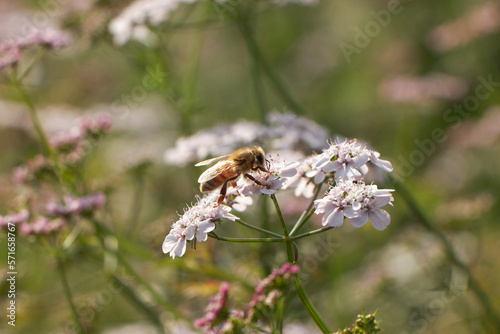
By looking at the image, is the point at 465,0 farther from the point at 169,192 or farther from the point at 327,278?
the point at 327,278

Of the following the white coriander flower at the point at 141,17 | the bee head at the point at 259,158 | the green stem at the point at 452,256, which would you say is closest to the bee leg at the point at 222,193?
the bee head at the point at 259,158

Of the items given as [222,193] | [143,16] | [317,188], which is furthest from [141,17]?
[317,188]

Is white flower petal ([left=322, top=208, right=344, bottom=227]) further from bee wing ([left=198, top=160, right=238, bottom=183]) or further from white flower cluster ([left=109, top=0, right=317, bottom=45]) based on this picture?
white flower cluster ([left=109, top=0, right=317, bottom=45])

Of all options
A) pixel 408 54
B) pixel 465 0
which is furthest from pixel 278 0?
pixel 465 0

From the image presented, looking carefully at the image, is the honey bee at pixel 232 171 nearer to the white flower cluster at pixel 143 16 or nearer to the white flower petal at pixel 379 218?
the white flower petal at pixel 379 218

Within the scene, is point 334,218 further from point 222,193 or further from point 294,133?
point 294,133

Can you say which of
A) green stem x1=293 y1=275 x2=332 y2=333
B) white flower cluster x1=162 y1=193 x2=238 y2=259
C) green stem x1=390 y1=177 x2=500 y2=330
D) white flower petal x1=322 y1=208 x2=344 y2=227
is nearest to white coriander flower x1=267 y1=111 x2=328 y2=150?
green stem x1=390 y1=177 x2=500 y2=330
